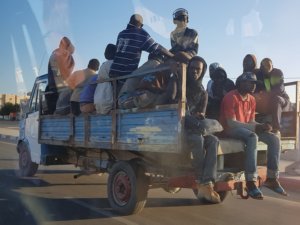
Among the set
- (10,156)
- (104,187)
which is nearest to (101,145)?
(104,187)

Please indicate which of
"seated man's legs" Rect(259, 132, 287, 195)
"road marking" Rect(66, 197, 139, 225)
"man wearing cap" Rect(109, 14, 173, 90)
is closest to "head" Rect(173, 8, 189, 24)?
"man wearing cap" Rect(109, 14, 173, 90)

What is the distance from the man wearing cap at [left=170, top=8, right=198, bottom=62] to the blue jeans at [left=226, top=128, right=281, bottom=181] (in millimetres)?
1397

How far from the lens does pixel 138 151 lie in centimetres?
590

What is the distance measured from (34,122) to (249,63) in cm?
446

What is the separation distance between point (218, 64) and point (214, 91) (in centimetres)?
56

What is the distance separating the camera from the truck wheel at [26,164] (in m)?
9.42

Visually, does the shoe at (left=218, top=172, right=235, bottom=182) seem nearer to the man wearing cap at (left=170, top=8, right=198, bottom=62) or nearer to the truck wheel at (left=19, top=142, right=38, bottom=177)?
the man wearing cap at (left=170, top=8, right=198, bottom=62)

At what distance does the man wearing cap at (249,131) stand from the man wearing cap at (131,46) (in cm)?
131

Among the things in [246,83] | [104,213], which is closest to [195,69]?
[246,83]

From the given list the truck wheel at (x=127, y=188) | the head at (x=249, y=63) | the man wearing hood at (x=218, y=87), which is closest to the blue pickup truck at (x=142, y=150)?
the truck wheel at (x=127, y=188)

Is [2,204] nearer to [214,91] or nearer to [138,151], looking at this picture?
[138,151]

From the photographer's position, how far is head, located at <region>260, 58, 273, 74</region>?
7031 mm

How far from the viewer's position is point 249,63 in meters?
Result: 7.25

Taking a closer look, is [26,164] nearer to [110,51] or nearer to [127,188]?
[110,51]
